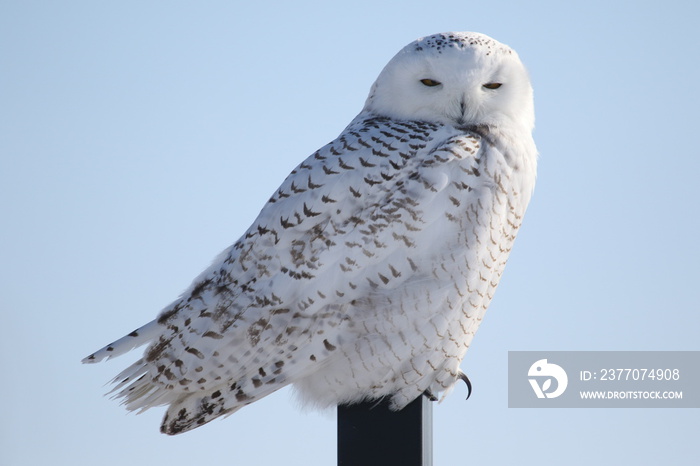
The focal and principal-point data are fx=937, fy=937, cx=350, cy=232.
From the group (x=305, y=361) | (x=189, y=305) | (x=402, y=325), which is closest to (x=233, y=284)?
(x=189, y=305)

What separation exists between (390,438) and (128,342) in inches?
40.3

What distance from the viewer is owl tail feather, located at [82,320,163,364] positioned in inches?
132

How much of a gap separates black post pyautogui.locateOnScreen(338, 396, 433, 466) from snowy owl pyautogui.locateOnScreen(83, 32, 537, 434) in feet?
0.25

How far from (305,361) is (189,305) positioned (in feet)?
1.69

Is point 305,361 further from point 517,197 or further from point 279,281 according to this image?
point 517,197

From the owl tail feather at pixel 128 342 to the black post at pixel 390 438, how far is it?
2.51 feet

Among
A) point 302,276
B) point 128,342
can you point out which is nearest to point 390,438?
point 302,276

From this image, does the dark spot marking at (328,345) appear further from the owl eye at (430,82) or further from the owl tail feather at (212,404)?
the owl eye at (430,82)

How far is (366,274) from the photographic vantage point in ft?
10.3

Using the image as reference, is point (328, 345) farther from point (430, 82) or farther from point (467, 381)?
point (430, 82)

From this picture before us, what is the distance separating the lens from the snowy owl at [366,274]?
313cm

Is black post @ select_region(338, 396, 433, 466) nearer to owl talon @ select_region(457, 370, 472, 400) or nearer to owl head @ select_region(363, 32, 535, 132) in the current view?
owl talon @ select_region(457, 370, 472, 400)

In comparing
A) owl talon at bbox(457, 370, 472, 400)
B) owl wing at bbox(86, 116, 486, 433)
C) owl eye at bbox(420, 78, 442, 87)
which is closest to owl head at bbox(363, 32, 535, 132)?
owl eye at bbox(420, 78, 442, 87)

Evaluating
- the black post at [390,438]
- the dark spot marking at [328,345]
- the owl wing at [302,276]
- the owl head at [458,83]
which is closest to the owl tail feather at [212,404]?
the owl wing at [302,276]
